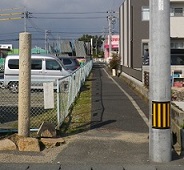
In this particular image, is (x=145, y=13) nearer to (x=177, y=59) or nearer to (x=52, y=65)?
(x=177, y=59)

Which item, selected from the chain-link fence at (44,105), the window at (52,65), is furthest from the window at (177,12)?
the chain-link fence at (44,105)

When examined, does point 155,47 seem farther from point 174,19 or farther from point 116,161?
point 174,19

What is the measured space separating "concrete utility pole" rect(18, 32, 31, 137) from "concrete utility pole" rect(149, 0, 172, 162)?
2.52 metres

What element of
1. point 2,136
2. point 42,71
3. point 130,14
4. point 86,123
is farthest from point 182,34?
point 2,136

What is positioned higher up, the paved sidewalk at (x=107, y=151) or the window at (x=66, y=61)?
the window at (x=66, y=61)

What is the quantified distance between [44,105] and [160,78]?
125 inches

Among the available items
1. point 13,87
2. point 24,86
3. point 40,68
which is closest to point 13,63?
point 40,68

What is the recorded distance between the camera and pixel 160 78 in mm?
6316

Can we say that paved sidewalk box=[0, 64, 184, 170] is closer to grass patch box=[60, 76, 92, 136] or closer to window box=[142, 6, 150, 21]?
grass patch box=[60, 76, 92, 136]

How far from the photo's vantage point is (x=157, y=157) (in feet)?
21.0

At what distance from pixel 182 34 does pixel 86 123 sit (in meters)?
24.9

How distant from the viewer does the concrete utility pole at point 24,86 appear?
7.58 metres

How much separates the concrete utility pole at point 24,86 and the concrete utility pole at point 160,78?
252cm

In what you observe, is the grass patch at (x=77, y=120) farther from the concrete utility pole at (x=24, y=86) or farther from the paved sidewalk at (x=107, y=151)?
the concrete utility pole at (x=24, y=86)
